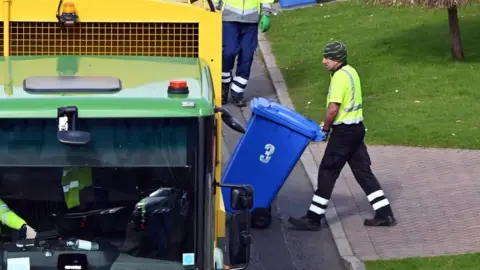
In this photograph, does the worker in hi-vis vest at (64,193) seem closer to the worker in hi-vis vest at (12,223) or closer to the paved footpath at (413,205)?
the worker in hi-vis vest at (12,223)

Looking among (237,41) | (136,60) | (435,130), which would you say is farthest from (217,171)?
(237,41)

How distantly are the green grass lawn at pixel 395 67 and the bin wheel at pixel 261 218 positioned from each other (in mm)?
3157

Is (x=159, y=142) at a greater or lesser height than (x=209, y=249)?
greater

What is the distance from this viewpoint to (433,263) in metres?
9.25

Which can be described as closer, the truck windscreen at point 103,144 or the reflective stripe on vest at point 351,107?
the truck windscreen at point 103,144

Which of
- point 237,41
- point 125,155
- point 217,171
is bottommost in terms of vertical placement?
point 237,41

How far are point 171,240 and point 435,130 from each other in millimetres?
8208

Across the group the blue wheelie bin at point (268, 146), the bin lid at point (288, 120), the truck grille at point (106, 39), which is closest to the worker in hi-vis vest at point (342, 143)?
the bin lid at point (288, 120)

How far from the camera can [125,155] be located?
5461mm

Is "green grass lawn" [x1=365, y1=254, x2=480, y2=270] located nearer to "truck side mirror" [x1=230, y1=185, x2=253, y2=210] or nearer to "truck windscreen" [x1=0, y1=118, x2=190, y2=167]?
"truck side mirror" [x1=230, y1=185, x2=253, y2=210]

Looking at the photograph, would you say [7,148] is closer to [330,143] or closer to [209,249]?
[209,249]

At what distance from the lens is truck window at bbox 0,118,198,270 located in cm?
541

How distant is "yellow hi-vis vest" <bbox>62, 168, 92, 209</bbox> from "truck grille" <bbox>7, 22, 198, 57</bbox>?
1.33 m

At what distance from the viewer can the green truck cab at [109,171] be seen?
5.38m
